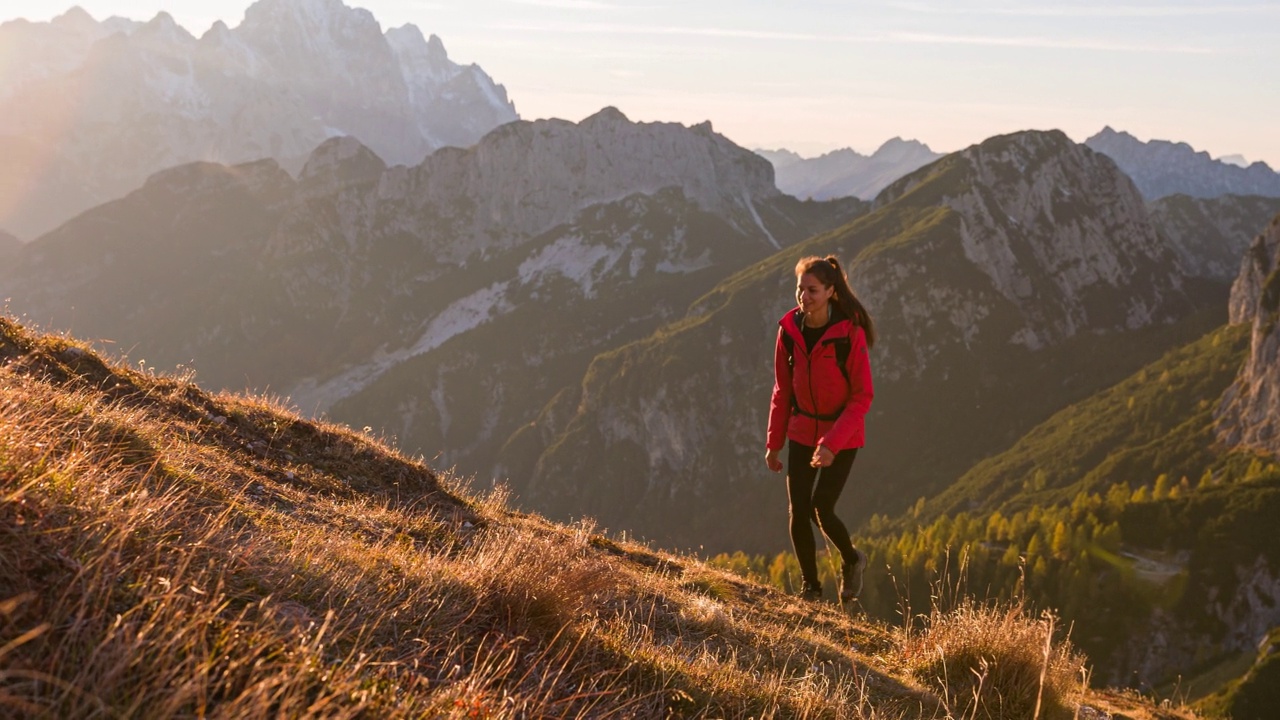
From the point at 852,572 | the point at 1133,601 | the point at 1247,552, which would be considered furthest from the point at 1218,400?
the point at 852,572

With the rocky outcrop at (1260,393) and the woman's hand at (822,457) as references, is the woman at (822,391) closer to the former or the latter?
the woman's hand at (822,457)

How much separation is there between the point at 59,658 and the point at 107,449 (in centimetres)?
410

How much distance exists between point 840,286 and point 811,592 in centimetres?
448

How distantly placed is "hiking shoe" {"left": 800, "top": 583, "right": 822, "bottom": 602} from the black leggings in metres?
0.83

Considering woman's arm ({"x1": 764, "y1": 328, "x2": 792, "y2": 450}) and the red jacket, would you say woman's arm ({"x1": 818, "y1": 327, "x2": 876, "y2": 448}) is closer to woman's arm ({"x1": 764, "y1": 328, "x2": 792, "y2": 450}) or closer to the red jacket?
the red jacket

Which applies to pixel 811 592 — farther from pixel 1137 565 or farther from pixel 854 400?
pixel 1137 565

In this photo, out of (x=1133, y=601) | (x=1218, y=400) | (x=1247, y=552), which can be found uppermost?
(x=1218, y=400)

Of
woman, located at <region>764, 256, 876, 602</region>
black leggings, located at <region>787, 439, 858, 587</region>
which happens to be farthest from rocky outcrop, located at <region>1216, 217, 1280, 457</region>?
woman, located at <region>764, 256, 876, 602</region>

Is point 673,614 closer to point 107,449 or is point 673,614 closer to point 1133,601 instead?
point 107,449

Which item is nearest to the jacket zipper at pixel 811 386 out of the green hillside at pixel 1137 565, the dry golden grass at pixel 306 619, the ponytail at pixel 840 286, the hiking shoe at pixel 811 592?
the ponytail at pixel 840 286

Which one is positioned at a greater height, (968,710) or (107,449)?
(107,449)

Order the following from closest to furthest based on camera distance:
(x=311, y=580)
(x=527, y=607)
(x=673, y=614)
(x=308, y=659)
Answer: (x=308, y=659)
(x=311, y=580)
(x=527, y=607)
(x=673, y=614)

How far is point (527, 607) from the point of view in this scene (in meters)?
4.81

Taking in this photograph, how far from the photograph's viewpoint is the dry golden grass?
2662 millimetres
